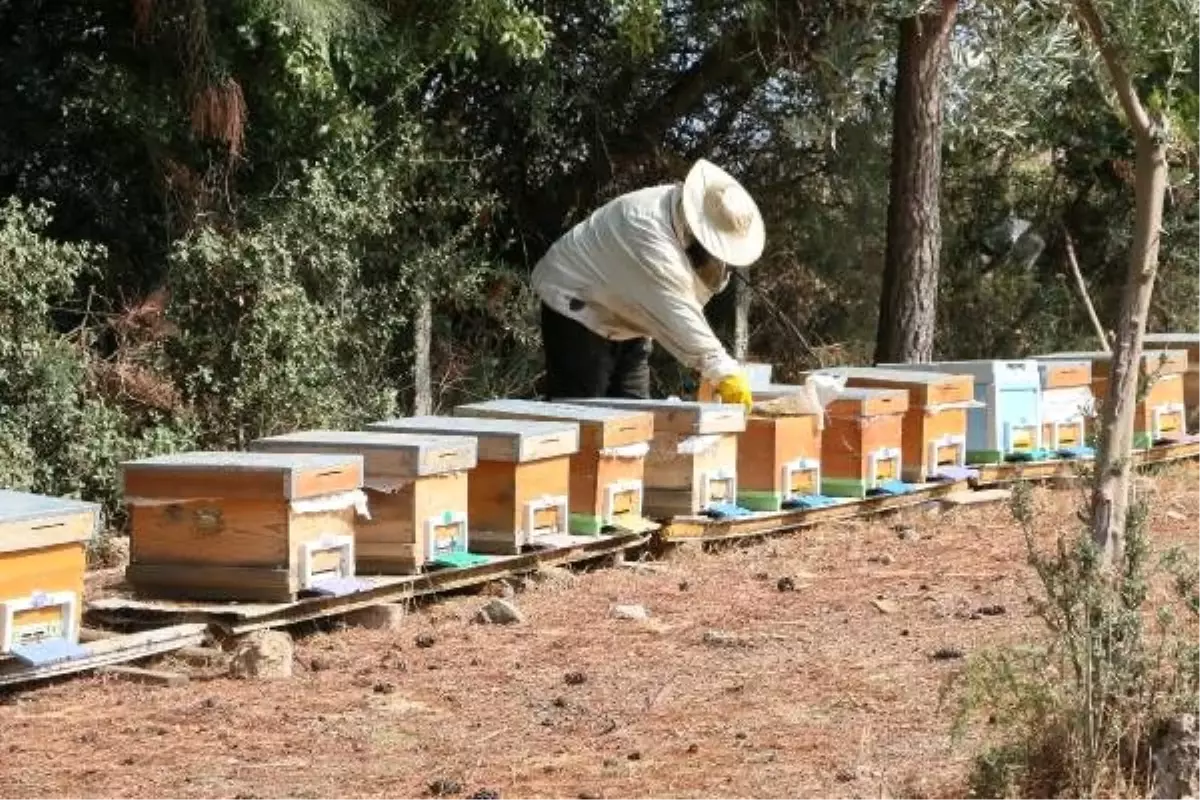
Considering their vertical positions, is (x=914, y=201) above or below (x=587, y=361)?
above

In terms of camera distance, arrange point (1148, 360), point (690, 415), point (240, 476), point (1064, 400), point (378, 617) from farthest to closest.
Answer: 1. point (1148, 360)
2. point (1064, 400)
3. point (690, 415)
4. point (378, 617)
5. point (240, 476)

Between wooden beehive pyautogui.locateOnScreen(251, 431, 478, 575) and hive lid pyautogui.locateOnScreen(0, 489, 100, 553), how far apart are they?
1.25 meters

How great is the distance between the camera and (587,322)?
30.9 feet

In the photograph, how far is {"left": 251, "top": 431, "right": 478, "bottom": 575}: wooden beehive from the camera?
22.6 ft

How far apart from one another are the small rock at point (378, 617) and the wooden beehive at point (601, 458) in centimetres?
135

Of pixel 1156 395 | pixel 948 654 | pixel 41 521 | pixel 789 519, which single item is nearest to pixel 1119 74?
pixel 948 654

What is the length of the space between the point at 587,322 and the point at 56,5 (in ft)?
12.4

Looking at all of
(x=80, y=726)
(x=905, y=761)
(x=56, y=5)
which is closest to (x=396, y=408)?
(x=56, y=5)

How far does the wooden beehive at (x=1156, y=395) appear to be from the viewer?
1107 centimetres

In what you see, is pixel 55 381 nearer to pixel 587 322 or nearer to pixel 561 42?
pixel 587 322

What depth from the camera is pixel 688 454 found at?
8422 millimetres

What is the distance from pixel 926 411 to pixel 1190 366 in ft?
10.2

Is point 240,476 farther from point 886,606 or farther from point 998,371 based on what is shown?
point 998,371

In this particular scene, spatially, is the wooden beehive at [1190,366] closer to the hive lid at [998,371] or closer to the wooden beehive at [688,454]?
the hive lid at [998,371]
